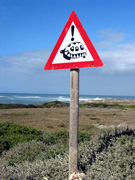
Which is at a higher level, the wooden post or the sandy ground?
the wooden post

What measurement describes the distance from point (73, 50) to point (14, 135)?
4.80m

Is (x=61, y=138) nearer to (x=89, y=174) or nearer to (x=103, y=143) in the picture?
(x=103, y=143)

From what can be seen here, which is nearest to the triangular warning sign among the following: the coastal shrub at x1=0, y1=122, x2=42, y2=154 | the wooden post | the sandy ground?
the wooden post

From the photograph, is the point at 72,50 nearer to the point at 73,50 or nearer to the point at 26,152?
the point at 73,50

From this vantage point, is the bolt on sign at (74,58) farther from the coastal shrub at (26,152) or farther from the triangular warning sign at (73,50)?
the coastal shrub at (26,152)

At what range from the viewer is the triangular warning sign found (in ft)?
10.2

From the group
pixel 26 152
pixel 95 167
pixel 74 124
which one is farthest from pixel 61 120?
pixel 74 124

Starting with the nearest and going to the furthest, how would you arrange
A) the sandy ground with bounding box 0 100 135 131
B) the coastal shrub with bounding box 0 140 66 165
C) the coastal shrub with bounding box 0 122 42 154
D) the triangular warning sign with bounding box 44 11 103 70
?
the triangular warning sign with bounding box 44 11 103 70, the coastal shrub with bounding box 0 140 66 165, the coastal shrub with bounding box 0 122 42 154, the sandy ground with bounding box 0 100 135 131

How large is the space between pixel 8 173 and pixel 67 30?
239 cm

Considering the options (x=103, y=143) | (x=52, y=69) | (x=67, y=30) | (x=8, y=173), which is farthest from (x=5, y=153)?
(x=67, y=30)

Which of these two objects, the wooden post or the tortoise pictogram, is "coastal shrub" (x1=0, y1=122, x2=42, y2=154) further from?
the tortoise pictogram

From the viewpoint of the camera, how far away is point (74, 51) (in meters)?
3.22

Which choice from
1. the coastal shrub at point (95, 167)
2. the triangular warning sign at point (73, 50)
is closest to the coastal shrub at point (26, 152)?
the coastal shrub at point (95, 167)

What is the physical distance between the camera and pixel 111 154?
3582 mm
